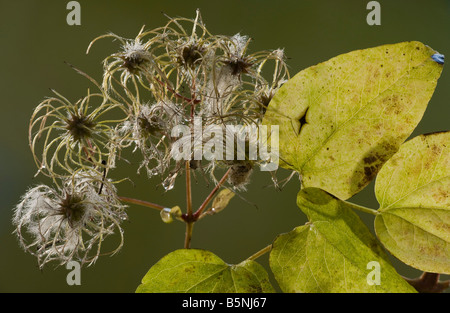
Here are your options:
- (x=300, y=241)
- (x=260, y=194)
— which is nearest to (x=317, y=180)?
(x=300, y=241)

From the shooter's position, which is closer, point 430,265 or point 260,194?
point 430,265

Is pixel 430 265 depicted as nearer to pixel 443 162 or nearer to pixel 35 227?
pixel 443 162

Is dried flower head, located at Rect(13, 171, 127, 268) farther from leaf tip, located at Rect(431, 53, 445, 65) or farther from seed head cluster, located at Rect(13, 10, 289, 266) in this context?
leaf tip, located at Rect(431, 53, 445, 65)

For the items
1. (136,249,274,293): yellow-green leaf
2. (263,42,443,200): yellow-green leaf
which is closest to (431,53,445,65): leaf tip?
(263,42,443,200): yellow-green leaf

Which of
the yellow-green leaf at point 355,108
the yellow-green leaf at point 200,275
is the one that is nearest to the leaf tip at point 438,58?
the yellow-green leaf at point 355,108

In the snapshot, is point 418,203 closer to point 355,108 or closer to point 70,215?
point 355,108
